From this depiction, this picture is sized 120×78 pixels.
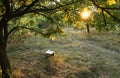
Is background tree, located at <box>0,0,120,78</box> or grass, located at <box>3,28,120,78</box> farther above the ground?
background tree, located at <box>0,0,120,78</box>

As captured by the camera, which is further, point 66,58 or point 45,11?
point 66,58

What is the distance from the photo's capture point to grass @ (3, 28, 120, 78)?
39.3 ft

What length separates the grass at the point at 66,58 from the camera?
12.0m

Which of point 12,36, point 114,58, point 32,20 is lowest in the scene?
point 114,58

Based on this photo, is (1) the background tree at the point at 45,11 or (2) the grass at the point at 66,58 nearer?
(1) the background tree at the point at 45,11

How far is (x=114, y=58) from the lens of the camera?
14.1 m

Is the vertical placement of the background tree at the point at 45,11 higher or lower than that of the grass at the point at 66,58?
higher

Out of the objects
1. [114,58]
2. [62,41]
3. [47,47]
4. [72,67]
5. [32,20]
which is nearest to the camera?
[32,20]

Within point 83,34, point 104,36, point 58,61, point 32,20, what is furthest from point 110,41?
point 32,20

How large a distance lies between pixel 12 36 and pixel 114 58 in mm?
5207

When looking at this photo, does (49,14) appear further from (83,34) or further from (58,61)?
(83,34)

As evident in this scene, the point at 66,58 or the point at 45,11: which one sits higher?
the point at 45,11

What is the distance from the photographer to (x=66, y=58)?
541 inches

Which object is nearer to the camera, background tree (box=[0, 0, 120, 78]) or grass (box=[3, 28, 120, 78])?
background tree (box=[0, 0, 120, 78])
